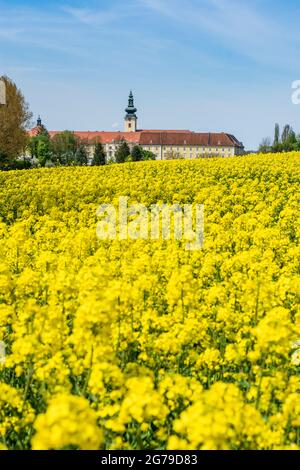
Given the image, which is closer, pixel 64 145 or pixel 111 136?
pixel 64 145

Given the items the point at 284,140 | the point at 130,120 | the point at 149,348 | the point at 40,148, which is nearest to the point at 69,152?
the point at 40,148

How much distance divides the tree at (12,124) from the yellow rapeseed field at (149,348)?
41.7 meters

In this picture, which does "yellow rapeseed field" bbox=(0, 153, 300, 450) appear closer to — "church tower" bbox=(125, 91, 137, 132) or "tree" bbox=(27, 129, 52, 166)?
"tree" bbox=(27, 129, 52, 166)

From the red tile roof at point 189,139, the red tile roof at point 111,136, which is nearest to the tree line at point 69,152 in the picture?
the red tile roof at point 189,139

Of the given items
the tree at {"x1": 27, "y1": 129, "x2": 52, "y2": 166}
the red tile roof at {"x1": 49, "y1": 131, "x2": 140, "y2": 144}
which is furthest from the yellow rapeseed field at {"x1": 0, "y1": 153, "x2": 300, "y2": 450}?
the red tile roof at {"x1": 49, "y1": 131, "x2": 140, "y2": 144}

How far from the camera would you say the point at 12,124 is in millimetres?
54219

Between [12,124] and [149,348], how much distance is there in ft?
169

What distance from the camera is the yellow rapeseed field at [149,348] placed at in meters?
3.97

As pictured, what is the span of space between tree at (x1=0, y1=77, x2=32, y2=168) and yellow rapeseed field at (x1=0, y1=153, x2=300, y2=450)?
4174cm

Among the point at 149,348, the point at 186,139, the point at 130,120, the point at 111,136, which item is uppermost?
the point at 130,120

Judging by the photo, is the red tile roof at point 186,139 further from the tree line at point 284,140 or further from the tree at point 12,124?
the tree at point 12,124

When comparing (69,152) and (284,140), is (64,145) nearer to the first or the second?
(69,152)
